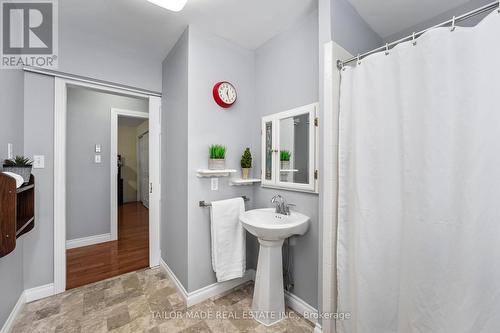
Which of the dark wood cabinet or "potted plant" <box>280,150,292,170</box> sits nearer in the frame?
the dark wood cabinet

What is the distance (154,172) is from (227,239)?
1.19 metres

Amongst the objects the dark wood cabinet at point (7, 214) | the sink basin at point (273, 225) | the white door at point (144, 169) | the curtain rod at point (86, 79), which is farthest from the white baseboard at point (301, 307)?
the white door at point (144, 169)

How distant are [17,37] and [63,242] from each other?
174cm

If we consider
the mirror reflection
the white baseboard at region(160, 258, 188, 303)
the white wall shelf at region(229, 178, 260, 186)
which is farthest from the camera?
the white wall shelf at region(229, 178, 260, 186)

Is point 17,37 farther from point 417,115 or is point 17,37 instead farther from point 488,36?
point 488,36

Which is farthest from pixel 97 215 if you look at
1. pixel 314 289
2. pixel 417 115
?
pixel 417 115

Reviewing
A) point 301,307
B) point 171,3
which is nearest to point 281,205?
point 301,307

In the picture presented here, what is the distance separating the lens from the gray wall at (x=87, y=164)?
2815 millimetres

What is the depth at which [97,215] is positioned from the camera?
298cm

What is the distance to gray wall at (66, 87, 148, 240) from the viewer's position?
282 cm

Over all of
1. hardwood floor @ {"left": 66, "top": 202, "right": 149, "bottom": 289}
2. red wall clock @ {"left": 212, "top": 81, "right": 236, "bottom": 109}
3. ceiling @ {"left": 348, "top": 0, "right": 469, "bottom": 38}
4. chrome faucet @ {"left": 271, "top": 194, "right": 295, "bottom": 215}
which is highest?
ceiling @ {"left": 348, "top": 0, "right": 469, "bottom": 38}

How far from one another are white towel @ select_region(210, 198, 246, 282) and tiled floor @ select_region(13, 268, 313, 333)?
0.27m

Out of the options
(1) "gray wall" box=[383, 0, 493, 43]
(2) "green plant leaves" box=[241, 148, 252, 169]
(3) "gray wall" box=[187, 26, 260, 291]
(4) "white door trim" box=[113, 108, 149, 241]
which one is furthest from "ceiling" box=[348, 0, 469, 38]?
(4) "white door trim" box=[113, 108, 149, 241]

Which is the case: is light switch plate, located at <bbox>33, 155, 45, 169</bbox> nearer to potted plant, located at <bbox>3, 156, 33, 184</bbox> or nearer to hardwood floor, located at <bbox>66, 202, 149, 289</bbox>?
potted plant, located at <bbox>3, 156, 33, 184</bbox>
